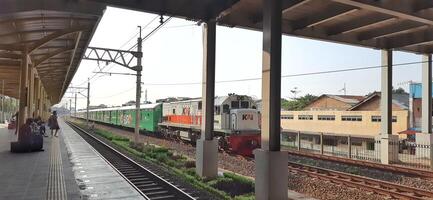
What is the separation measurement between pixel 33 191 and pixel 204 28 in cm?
728

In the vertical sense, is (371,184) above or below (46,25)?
below

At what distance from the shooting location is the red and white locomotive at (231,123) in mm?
20438

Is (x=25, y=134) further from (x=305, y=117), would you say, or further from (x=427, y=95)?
(x=305, y=117)

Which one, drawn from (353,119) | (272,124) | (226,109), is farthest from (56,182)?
(353,119)

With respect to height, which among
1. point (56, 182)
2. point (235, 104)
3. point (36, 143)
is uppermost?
point (235, 104)

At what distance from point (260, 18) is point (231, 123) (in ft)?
26.6

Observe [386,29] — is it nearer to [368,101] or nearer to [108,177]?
[108,177]

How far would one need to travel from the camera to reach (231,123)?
2155 cm

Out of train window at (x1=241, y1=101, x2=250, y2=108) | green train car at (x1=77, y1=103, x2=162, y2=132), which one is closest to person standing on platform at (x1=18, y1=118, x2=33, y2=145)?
train window at (x1=241, y1=101, x2=250, y2=108)

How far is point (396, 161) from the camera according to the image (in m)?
19.8

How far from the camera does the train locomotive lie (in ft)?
67.3

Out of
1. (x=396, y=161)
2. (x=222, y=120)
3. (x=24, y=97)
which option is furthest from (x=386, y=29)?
(x=24, y=97)

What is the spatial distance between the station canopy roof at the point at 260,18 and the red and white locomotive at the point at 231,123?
612 cm

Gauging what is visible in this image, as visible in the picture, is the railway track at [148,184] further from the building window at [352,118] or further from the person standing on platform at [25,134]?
the building window at [352,118]
